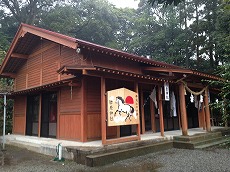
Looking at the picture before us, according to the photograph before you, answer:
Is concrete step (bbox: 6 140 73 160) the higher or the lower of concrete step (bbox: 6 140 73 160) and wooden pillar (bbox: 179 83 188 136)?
the lower

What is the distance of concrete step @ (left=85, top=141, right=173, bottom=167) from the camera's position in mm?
5988

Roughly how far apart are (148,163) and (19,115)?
8.85 meters

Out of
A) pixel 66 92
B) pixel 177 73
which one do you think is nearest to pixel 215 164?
pixel 177 73

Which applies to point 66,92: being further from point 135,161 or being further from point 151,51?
point 151,51

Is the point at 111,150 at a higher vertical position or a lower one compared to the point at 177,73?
lower

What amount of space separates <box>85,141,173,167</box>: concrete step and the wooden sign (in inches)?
35.5

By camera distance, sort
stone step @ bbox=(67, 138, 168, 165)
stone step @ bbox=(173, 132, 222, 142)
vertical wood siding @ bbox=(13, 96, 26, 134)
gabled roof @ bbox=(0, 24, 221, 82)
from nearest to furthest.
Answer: stone step @ bbox=(67, 138, 168, 165) → gabled roof @ bbox=(0, 24, 221, 82) → stone step @ bbox=(173, 132, 222, 142) → vertical wood siding @ bbox=(13, 96, 26, 134)

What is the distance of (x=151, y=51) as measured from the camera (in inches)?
1035

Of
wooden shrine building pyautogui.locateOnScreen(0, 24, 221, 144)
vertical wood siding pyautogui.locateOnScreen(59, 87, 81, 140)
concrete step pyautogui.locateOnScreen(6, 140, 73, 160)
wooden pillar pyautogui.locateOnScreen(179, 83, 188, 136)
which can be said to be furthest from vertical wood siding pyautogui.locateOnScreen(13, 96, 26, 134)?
wooden pillar pyautogui.locateOnScreen(179, 83, 188, 136)

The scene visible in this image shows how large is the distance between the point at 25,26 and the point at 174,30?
17.8 m

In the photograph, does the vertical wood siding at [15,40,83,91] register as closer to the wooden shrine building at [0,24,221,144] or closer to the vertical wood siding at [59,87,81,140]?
the wooden shrine building at [0,24,221,144]

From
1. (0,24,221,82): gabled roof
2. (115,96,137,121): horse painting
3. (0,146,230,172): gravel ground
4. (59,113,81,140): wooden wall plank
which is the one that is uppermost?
(0,24,221,82): gabled roof

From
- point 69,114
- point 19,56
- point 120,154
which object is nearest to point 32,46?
point 19,56

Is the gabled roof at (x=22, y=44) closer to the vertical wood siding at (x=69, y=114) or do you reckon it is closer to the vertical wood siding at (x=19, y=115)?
the vertical wood siding at (x=19, y=115)
